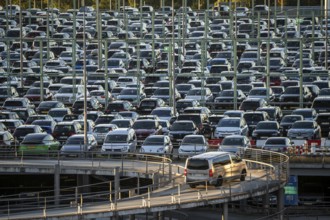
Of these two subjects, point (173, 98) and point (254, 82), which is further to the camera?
point (254, 82)

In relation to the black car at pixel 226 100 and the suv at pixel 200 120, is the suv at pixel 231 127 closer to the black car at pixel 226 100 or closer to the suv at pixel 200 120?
the suv at pixel 200 120

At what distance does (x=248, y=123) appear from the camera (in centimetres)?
7662

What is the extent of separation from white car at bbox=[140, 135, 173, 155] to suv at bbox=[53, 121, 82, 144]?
5.22 meters

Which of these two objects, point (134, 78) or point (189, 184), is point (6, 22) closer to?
point (134, 78)

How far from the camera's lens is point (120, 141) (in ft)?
227

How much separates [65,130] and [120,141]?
5042mm

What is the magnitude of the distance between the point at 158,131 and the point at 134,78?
22.2 meters

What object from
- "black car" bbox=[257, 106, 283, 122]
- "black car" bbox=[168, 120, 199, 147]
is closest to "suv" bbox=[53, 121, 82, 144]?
"black car" bbox=[168, 120, 199, 147]

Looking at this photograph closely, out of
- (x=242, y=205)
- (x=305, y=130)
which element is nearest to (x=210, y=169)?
(x=242, y=205)

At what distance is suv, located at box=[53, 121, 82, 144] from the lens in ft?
239

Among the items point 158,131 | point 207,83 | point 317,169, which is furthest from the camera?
point 207,83

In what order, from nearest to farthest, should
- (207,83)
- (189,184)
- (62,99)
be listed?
(189,184), (62,99), (207,83)

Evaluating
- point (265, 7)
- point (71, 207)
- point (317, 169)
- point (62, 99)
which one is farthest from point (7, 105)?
point (265, 7)

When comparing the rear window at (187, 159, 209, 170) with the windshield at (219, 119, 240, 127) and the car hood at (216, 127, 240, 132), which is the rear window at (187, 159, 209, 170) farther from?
the windshield at (219, 119, 240, 127)
